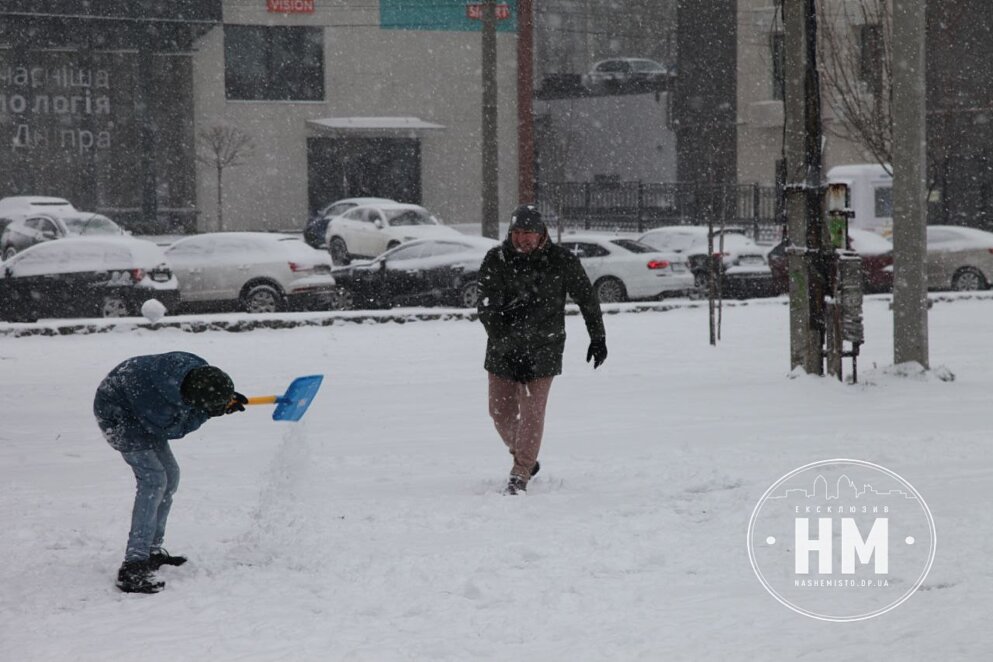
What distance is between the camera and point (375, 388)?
12.7m

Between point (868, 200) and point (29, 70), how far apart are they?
22993mm

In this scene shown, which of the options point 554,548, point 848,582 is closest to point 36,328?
point 554,548

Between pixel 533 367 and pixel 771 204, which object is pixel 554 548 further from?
pixel 771 204

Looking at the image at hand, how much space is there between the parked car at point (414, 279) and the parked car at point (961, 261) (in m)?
8.28

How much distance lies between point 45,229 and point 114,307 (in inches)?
402

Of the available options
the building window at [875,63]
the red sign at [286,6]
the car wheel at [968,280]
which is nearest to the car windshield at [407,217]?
the building window at [875,63]

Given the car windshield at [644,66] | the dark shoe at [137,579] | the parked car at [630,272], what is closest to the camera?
the dark shoe at [137,579]

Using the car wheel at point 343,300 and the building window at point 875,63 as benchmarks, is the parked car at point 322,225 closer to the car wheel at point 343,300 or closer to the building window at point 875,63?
the car wheel at point 343,300

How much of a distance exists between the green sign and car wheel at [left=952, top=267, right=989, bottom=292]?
2145cm

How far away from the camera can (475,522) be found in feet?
23.3

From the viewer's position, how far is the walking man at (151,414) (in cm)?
576

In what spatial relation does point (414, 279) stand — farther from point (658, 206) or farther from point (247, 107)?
point (247, 107)

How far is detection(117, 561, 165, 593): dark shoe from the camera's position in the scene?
5938 millimetres

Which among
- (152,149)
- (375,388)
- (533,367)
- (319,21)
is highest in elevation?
(319,21)
